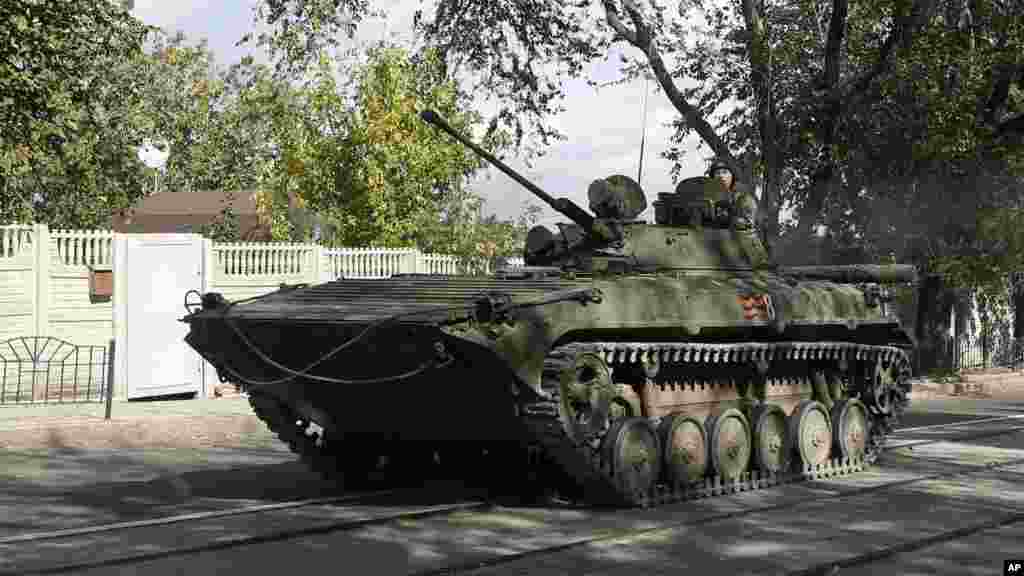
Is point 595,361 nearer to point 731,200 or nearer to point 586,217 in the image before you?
point 586,217

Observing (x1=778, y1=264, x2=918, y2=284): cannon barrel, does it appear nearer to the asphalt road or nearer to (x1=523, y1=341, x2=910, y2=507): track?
(x1=523, y1=341, x2=910, y2=507): track

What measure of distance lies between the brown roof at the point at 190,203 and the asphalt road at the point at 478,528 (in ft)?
140

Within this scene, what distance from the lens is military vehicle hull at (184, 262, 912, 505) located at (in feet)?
32.3

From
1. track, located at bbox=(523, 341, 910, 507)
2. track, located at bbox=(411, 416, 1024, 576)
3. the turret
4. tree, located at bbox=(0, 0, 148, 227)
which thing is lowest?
track, located at bbox=(411, 416, 1024, 576)

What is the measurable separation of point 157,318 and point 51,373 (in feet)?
6.45

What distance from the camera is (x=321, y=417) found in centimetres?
1124

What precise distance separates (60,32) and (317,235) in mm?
14825

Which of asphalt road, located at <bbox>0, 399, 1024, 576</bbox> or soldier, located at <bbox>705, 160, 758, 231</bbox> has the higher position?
soldier, located at <bbox>705, 160, 758, 231</bbox>

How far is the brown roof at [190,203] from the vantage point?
2199 inches

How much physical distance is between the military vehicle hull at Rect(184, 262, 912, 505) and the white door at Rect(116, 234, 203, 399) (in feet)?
23.2

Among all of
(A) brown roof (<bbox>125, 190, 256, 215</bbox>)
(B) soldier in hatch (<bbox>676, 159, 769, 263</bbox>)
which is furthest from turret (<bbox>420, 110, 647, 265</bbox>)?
(A) brown roof (<bbox>125, 190, 256, 215</bbox>)

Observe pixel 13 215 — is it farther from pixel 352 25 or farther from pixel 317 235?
pixel 352 25

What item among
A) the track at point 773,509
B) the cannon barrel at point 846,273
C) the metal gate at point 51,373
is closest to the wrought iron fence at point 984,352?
the cannon barrel at point 846,273

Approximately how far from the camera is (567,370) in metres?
9.99
